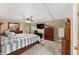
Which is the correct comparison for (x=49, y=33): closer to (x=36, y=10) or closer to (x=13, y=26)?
(x=36, y=10)

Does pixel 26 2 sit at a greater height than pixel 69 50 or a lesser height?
greater

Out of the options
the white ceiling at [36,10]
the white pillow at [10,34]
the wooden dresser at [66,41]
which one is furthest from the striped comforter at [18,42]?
the wooden dresser at [66,41]

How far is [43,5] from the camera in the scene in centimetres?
191

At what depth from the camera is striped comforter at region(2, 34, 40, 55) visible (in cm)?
189

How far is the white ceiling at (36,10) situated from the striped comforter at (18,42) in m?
0.31

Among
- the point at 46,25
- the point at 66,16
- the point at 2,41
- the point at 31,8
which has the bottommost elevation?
the point at 2,41

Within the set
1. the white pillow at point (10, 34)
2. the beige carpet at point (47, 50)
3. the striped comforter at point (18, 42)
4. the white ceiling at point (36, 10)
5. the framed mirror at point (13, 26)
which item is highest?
the white ceiling at point (36, 10)

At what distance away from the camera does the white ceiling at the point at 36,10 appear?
189cm

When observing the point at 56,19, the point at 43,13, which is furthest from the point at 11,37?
the point at 56,19

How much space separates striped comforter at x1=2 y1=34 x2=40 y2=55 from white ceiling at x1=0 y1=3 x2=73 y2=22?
0.31 meters

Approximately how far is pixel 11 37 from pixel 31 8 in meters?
0.58

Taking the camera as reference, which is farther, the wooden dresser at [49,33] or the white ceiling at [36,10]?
the wooden dresser at [49,33]

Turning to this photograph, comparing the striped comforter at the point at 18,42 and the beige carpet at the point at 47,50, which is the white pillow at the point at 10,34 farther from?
the beige carpet at the point at 47,50
